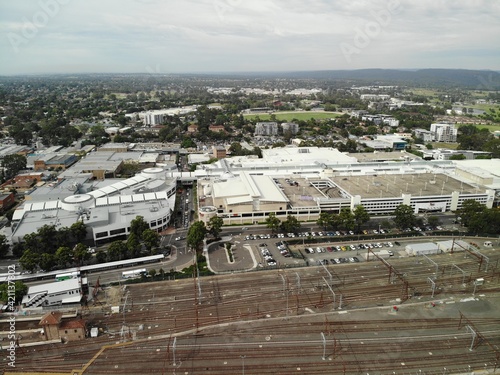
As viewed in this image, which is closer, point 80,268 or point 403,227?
point 80,268

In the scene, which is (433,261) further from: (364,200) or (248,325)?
(248,325)

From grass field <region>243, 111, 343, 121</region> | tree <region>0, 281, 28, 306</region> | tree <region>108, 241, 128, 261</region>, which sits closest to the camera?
tree <region>0, 281, 28, 306</region>

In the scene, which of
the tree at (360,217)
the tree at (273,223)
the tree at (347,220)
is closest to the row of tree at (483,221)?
the tree at (360,217)

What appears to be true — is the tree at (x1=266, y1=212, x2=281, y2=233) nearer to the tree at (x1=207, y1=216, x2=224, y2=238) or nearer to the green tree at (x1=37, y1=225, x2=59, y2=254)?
the tree at (x1=207, y1=216, x2=224, y2=238)

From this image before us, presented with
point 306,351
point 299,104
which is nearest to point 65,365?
point 306,351

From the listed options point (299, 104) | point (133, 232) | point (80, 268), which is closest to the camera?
point (80, 268)

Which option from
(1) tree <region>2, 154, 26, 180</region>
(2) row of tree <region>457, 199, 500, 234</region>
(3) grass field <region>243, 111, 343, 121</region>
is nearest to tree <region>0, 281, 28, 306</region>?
(1) tree <region>2, 154, 26, 180</region>
